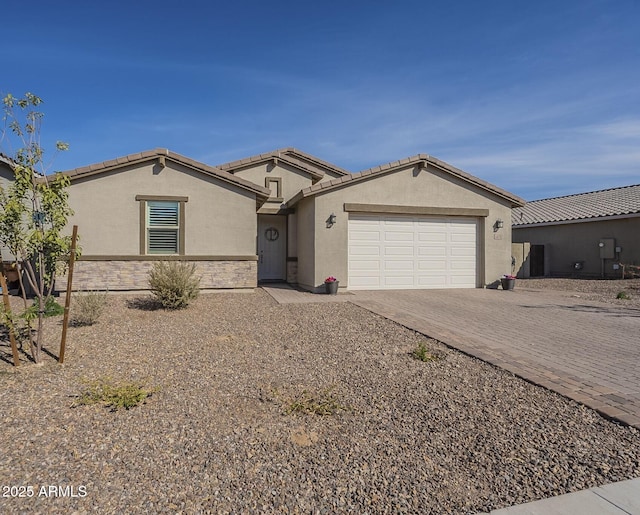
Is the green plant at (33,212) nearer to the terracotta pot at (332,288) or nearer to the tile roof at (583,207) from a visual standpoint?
the terracotta pot at (332,288)

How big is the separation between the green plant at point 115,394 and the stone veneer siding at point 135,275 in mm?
7080

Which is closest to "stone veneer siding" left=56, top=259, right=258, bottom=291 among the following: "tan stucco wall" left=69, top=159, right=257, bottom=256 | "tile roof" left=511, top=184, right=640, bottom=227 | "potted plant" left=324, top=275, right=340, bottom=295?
"tan stucco wall" left=69, top=159, right=257, bottom=256

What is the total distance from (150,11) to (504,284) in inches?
514

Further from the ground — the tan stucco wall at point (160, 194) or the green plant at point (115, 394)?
the tan stucco wall at point (160, 194)

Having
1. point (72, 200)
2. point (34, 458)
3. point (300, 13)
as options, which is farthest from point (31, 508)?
point (300, 13)

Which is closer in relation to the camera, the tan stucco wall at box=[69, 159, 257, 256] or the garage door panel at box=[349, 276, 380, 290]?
the tan stucco wall at box=[69, 159, 257, 256]

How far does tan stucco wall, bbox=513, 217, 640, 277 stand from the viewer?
59.3 feet

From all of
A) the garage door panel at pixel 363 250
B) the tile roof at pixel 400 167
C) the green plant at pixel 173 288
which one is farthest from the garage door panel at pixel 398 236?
the green plant at pixel 173 288

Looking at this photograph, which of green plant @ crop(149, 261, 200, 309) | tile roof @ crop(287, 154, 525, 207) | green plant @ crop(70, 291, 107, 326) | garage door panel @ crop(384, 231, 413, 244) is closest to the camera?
green plant @ crop(70, 291, 107, 326)

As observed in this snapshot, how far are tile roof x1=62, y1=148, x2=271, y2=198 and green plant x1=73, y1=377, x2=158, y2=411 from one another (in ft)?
27.3

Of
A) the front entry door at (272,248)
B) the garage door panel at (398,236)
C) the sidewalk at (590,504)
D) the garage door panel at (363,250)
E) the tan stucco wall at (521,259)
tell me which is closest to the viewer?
the sidewalk at (590,504)

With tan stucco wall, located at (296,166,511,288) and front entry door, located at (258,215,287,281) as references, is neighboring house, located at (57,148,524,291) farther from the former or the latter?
front entry door, located at (258,215,287,281)

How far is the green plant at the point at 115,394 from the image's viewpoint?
13.0ft

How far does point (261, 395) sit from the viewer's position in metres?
4.30
